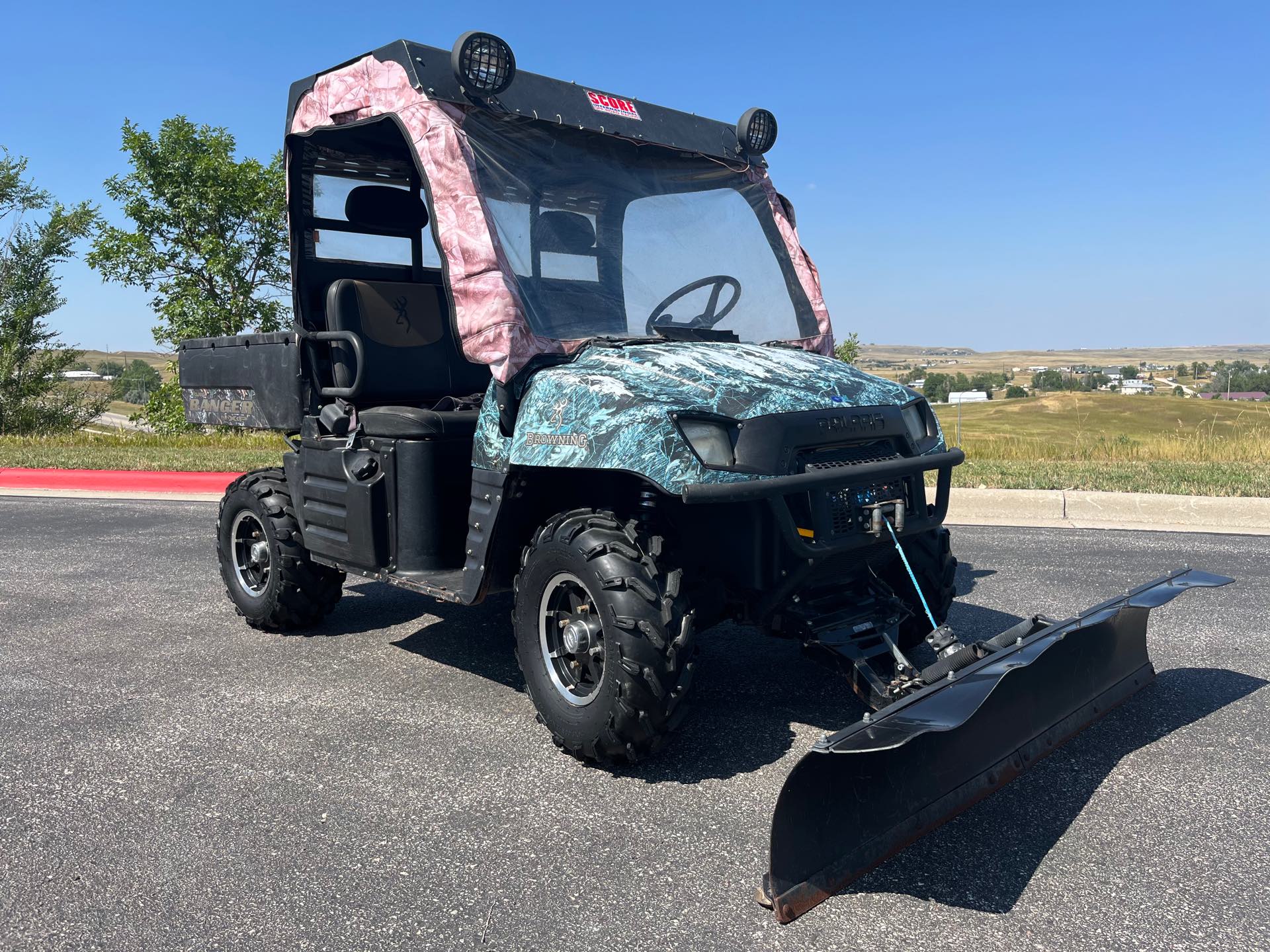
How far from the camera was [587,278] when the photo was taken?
14.7ft

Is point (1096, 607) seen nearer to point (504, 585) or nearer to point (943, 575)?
point (943, 575)

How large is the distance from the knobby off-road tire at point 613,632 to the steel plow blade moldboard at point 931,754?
0.80 m

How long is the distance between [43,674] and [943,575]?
4.27 metres

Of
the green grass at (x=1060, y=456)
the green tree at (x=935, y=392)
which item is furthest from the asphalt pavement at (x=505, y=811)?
the green grass at (x=1060, y=456)

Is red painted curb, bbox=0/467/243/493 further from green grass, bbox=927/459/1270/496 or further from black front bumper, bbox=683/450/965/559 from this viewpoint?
black front bumper, bbox=683/450/965/559

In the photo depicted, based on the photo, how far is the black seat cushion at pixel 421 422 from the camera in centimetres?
445

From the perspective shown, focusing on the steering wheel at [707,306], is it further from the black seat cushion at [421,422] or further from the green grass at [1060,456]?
the green grass at [1060,456]

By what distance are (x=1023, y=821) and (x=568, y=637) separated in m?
1.62

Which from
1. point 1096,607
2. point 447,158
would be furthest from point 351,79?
point 1096,607

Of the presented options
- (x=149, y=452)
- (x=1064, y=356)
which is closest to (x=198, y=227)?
(x=149, y=452)

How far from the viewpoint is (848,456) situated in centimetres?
376

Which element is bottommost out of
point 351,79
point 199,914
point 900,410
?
point 199,914

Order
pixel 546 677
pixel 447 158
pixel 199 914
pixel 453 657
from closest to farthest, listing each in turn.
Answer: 1. pixel 199 914
2. pixel 546 677
3. pixel 447 158
4. pixel 453 657

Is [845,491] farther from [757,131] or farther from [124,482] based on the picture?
[124,482]
